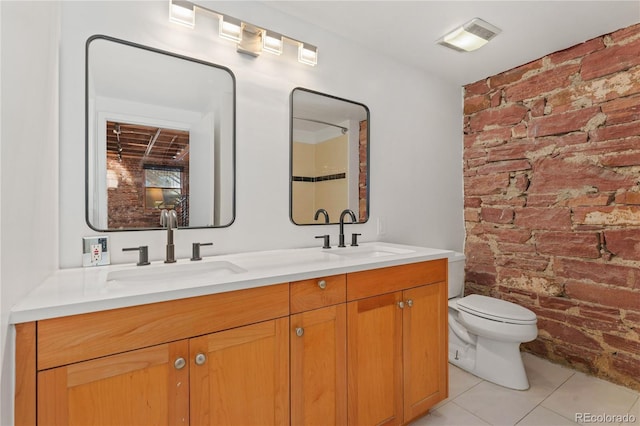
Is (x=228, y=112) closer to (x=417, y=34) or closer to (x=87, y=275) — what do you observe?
(x=87, y=275)

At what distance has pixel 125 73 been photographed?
1403 millimetres

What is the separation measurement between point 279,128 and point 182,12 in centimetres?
71

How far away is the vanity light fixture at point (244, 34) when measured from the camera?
4.81ft

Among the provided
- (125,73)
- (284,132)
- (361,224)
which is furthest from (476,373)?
(125,73)

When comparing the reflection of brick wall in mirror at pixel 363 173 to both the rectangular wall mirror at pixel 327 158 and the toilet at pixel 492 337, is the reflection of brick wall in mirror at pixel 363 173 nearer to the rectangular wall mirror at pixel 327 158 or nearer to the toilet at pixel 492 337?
the rectangular wall mirror at pixel 327 158

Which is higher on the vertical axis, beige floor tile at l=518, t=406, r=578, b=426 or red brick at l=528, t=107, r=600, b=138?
red brick at l=528, t=107, r=600, b=138

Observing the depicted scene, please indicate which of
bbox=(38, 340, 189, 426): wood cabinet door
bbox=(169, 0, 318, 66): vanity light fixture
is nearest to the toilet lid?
bbox=(38, 340, 189, 426): wood cabinet door

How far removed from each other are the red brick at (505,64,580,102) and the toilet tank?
1.37 metres

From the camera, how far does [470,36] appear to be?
2.02m

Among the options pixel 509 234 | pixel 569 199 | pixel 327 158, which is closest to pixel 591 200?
pixel 569 199

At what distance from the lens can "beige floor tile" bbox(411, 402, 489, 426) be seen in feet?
5.38

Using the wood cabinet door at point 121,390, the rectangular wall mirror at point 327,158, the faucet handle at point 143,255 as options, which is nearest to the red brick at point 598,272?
the rectangular wall mirror at point 327,158

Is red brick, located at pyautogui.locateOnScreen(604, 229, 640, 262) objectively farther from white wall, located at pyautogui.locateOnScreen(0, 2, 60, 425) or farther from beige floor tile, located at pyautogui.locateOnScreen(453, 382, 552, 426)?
white wall, located at pyautogui.locateOnScreen(0, 2, 60, 425)

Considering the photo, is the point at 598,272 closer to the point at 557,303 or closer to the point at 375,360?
the point at 557,303
